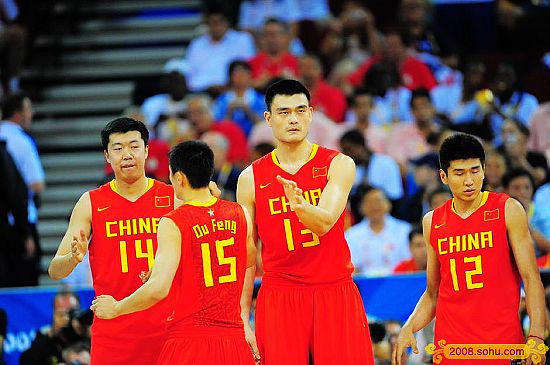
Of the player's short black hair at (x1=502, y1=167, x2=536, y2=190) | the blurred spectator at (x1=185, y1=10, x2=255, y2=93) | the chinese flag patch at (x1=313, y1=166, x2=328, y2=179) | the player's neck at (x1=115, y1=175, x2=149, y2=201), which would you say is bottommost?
the chinese flag patch at (x1=313, y1=166, x2=328, y2=179)

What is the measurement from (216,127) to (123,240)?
6161 millimetres

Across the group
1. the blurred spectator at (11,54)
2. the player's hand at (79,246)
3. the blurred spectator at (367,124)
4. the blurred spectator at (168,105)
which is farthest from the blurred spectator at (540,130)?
the blurred spectator at (11,54)

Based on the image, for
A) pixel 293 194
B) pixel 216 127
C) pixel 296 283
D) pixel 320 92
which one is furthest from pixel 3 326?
pixel 320 92

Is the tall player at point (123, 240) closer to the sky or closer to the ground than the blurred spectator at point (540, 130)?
closer to the ground

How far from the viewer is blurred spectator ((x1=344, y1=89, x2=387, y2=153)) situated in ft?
45.5

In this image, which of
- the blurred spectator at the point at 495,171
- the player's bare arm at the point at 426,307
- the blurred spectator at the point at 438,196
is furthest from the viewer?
the blurred spectator at the point at 495,171

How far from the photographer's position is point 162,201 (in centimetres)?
804

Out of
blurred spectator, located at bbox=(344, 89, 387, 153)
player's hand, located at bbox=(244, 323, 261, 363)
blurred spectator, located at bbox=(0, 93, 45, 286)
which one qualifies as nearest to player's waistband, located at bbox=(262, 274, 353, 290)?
player's hand, located at bbox=(244, 323, 261, 363)

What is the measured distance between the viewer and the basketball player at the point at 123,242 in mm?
7809

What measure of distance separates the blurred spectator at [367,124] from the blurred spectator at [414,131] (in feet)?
0.38

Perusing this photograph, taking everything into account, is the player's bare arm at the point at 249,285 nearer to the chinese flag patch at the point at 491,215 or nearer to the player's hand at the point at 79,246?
the player's hand at the point at 79,246

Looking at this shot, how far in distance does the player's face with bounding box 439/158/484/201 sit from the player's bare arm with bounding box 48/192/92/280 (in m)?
2.55

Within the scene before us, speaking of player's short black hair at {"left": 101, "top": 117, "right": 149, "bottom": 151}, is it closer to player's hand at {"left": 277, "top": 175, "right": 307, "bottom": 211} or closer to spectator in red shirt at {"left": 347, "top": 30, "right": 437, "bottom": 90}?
player's hand at {"left": 277, "top": 175, "right": 307, "bottom": 211}

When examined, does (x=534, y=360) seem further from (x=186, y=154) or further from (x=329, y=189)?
(x=186, y=154)
